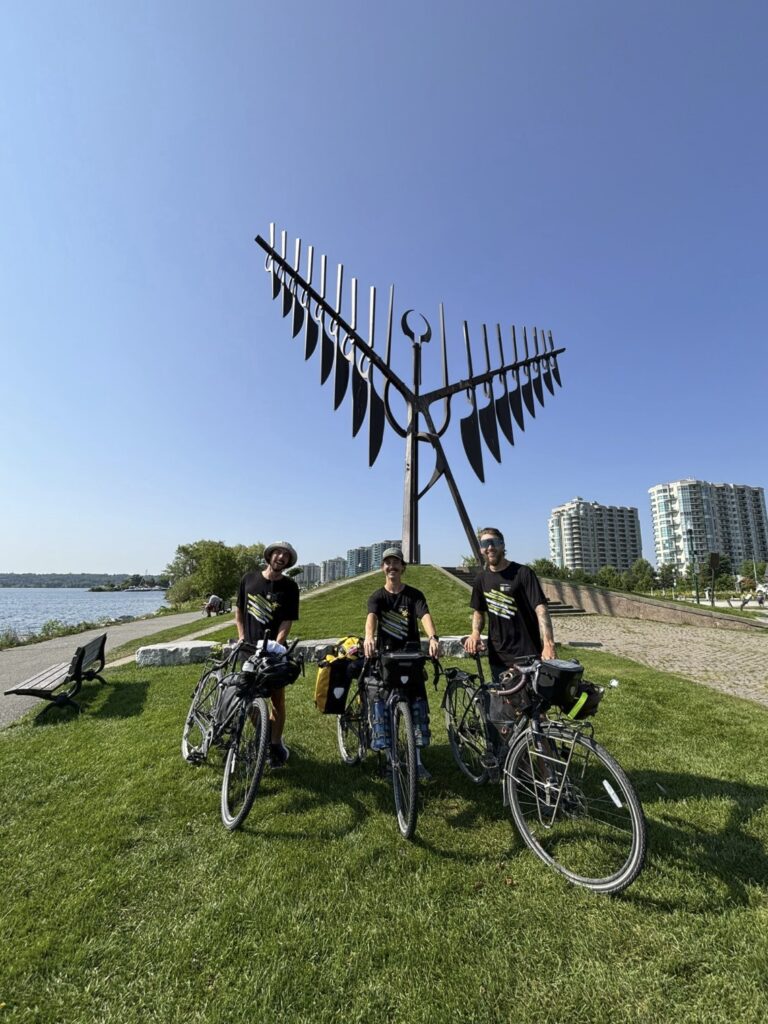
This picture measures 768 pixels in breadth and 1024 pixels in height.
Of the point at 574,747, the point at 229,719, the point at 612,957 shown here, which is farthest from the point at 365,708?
the point at 612,957

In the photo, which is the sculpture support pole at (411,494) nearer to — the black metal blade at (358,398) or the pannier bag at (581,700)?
the black metal blade at (358,398)

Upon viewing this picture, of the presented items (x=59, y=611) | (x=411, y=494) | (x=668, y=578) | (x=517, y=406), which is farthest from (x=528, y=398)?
(x=668, y=578)

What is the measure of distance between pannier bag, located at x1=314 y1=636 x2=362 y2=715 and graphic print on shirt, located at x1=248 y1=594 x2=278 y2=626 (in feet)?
2.18

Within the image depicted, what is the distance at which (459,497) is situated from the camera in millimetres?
19656

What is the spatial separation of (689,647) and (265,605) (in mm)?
12279

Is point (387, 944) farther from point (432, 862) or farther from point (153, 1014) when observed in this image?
point (153, 1014)

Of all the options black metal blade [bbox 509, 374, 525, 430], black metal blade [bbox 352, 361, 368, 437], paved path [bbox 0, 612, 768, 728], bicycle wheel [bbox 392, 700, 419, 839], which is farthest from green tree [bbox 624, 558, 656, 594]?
bicycle wheel [bbox 392, 700, 419, 839]

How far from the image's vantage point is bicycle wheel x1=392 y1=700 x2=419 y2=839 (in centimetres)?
294

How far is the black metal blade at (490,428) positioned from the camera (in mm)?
20359

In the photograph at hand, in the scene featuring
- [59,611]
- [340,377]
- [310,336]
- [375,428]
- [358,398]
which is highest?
[310,336]

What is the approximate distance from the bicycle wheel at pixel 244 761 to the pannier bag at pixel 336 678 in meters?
0.68

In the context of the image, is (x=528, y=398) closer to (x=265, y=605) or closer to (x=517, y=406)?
(x=517, y=406)

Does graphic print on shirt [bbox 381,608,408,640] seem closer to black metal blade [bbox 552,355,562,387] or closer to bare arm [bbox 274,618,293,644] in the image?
bare arm [bbox 274,618,293,644]

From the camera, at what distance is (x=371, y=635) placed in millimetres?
3639
